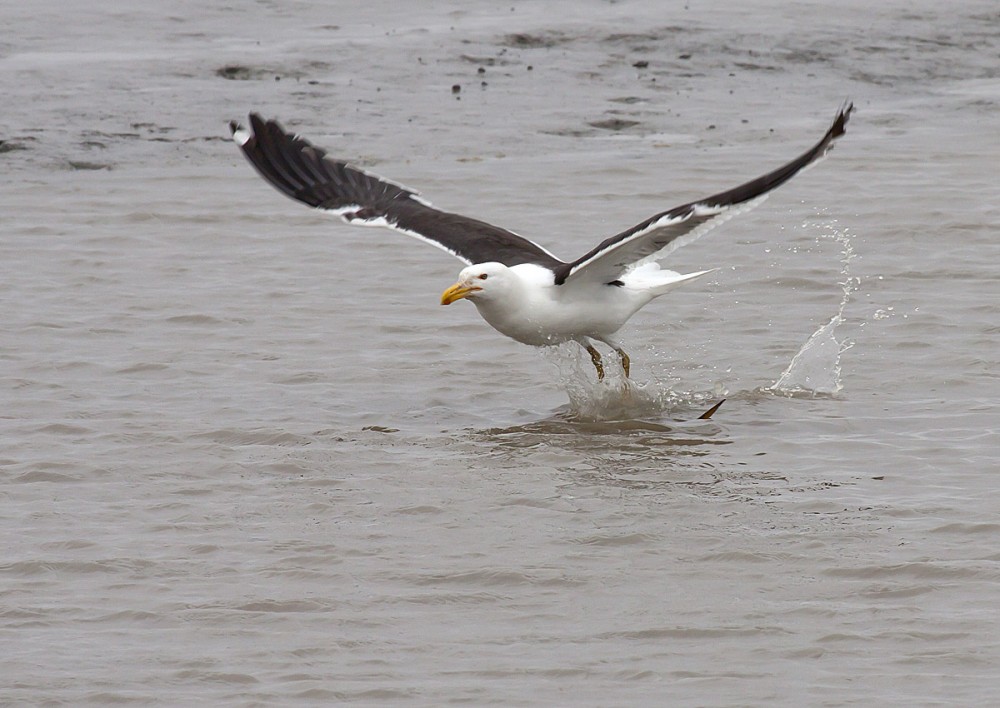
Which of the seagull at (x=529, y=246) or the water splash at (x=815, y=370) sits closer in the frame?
the seagull at (x=529, y=246)

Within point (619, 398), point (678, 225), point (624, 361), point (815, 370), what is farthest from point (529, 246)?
point (815, 370)

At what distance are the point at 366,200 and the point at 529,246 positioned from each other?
3.75 feet

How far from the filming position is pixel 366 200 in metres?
10.2

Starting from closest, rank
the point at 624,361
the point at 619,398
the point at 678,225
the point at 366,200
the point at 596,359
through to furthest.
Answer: the point at 678,225, the point at 619,398, the point at 624,361, the point at 596,359, the point at 366,200

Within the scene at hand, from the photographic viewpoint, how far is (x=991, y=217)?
12125mm

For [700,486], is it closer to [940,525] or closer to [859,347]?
[940,525]

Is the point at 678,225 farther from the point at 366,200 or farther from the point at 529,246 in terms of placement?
the point at 366,200

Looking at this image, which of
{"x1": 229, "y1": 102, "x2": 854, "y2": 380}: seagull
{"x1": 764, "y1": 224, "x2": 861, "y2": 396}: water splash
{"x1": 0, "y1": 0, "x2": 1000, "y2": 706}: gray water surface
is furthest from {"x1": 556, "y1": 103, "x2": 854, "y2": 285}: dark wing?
{"x1": 764, "y1": 224, "x2": 861, "y2": 396}: water splash

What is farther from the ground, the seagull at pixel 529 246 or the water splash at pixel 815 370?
the seagull at pixel 529 246

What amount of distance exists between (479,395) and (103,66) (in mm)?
8296

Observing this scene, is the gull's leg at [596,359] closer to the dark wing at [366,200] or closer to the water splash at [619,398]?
the water splash at [619,398]

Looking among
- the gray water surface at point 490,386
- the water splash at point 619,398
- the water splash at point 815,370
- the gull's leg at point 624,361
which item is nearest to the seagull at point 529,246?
the gull's leg at point 624,361

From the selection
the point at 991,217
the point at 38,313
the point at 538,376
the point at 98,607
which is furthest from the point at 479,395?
the point at 991,217

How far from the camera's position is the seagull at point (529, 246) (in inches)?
319
